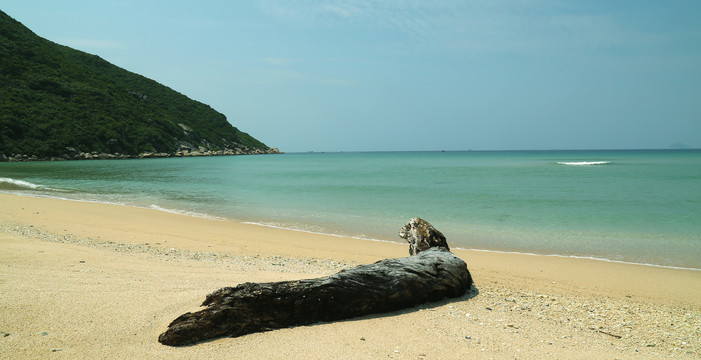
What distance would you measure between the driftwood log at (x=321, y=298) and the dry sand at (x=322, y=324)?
5.4 inches

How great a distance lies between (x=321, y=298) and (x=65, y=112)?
82.6m

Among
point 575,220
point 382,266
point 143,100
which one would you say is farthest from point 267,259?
point 143,100

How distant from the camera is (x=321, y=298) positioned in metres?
4.47

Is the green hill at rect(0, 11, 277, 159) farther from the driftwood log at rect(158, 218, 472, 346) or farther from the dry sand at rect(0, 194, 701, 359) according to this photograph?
the driftwood log at rect(158, 218, 472, 346)

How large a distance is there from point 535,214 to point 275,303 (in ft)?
49.8

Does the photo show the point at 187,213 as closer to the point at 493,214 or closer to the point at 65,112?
the point at 493,214

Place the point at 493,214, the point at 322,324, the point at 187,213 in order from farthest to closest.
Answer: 1. the point at 493,214
2. the point at 187,213
3. the point at 322,324

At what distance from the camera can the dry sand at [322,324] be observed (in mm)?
3701

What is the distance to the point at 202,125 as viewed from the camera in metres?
130

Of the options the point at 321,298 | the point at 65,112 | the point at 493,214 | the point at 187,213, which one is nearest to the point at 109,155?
the point at 65,112

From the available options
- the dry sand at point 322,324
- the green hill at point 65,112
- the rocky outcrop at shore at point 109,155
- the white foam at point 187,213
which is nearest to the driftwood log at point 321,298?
the dry sand at point 322,324

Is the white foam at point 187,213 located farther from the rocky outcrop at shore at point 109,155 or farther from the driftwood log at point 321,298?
the rocky outcrop at shore at point 109,155

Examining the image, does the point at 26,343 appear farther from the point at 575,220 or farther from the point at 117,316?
the point at 575,220

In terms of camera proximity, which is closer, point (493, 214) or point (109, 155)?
point (493, 214)
